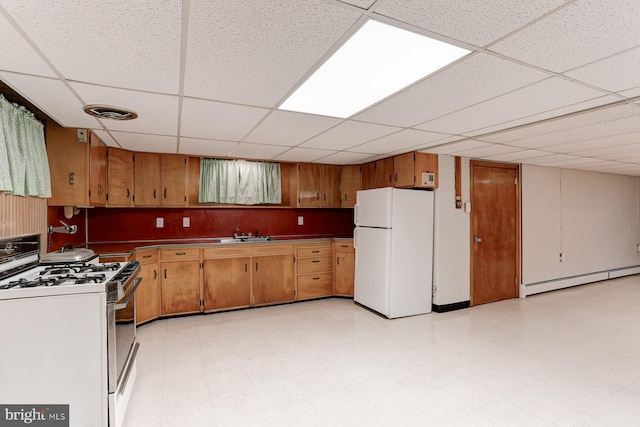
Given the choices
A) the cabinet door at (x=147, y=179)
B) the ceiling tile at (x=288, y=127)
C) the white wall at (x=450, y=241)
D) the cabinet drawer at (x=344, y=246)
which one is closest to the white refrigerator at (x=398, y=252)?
the white wall at (x=450, y=241)

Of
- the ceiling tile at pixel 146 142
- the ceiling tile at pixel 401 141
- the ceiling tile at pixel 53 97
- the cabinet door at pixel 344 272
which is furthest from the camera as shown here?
the cabinet door at pixel 344 272

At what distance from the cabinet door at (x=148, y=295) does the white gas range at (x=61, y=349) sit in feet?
5.99

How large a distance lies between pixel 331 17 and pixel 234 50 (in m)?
0.55

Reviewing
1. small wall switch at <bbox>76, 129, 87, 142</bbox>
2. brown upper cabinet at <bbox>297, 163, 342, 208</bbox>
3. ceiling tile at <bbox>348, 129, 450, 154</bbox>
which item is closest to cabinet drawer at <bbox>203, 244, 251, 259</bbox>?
brown upper cabinet at <bbox>297, 163, 342, 208</bbox>

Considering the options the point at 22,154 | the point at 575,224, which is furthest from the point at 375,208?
the point at 575,224

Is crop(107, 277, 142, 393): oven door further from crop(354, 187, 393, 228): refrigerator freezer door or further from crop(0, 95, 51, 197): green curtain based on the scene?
crop(354, 187, 393, 228): refrigerator freezer door

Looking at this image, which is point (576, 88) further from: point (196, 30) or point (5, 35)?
point (5, 35)

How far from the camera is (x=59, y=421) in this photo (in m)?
1.88

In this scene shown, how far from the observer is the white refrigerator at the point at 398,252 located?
4.18 m

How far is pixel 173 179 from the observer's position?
450 centimetres

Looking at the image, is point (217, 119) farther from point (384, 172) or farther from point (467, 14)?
point (384, 172)

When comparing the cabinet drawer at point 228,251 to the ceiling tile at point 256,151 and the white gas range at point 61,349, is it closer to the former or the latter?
the ceiling tile at point 256,151

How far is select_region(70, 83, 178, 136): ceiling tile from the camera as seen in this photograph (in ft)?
7.12

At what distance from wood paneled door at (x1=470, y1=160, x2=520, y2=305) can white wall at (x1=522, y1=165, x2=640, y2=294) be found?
0.21 metres
